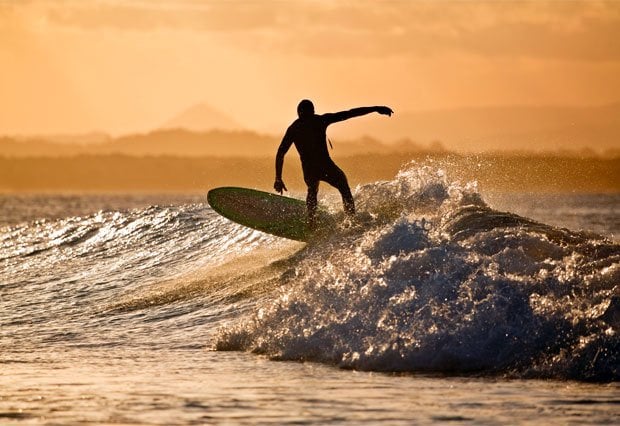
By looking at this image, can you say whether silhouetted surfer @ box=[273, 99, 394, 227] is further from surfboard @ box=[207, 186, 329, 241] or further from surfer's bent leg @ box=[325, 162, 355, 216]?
surfboard @ box=[207, 186, 329, 241]

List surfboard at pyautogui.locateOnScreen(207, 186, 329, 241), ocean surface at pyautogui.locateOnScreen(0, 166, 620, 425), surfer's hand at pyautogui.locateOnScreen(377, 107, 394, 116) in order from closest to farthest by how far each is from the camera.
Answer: ocean surface at pyautogui.locateOnScreen(0, 166, 620, 425)
surfer's hand at pyautogui.locateOnScreen(377, 107, 394, 116)
surfboard at pyautogui.locateOnScreen(207, 186, 329, 241)

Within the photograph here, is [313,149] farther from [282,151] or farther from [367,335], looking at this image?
[367,335]

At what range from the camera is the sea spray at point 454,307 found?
1027 cm

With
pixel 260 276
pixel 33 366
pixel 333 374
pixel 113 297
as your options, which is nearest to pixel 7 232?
pixel 113 297

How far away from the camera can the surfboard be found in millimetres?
16641

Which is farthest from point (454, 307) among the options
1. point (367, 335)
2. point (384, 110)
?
point (384, 110)

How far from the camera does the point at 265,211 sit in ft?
57.8

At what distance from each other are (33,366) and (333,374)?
3011 mm

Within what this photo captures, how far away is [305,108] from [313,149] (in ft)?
2.02

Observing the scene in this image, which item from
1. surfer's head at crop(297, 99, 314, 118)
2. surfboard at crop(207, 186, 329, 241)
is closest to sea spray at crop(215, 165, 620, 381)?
surfer's head at crop(297, 99, 314, 118)

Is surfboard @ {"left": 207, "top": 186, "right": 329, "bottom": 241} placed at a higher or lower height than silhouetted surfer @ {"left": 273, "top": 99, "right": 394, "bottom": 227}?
lower

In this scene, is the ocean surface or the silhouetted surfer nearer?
the ocean surface

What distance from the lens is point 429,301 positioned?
36.7 ft

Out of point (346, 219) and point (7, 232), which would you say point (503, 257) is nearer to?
point (346, 219)
